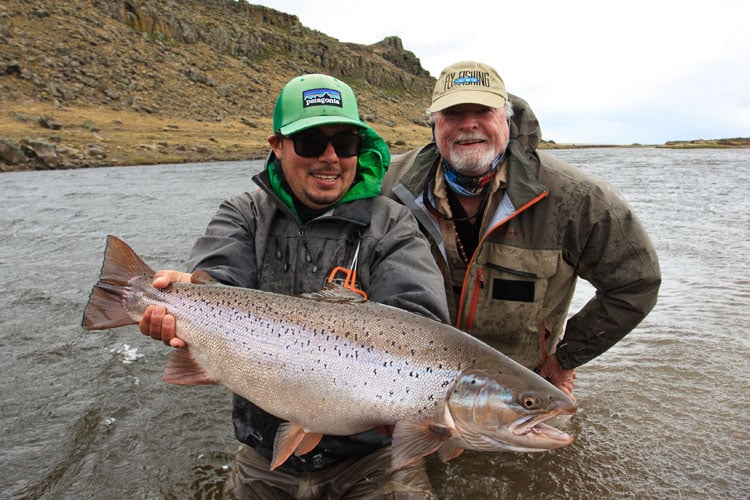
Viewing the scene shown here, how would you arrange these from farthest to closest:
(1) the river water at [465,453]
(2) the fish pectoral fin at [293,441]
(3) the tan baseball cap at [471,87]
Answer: (3) the tan baseball cap at [471,87] < (1) the river water at [465,453] < (2) the fish pectoral fin at [293,441]

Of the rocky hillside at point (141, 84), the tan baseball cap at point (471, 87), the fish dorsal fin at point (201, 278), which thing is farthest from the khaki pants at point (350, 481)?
the rocky hillside at point (141, 84)

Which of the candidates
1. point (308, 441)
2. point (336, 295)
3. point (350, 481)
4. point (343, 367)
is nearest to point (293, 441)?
point (308, 441)

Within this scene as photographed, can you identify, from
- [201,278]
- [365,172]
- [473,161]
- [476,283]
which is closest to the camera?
[201,278]

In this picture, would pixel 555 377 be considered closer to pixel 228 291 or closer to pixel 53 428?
pixel 228 291

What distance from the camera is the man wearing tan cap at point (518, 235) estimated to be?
3.50 meters

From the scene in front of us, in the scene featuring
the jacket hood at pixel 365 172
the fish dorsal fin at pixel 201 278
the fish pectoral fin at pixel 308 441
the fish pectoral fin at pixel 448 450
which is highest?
the jacket hood at pixel 365 172

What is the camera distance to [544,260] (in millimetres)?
3582

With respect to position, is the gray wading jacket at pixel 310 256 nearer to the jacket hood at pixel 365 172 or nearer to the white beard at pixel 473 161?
the jacket hood at pixel 365 172

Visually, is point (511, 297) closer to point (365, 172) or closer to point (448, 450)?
point (365, 172)

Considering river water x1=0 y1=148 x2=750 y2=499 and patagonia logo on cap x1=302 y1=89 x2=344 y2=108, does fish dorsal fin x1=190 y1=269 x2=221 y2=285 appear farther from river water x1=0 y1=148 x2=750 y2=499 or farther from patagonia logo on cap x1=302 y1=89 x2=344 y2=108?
river water x1=0 y1=148 x2=750 y2=499

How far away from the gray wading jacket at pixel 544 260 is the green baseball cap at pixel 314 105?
1.06m

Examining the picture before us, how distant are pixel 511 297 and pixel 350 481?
1619 millimetres

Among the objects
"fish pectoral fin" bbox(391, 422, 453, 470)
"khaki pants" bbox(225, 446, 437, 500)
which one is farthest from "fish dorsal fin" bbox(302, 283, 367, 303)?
"khaki pants" bbox(225, 446, 437, 500)

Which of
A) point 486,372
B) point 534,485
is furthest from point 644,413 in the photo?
point 486,372
